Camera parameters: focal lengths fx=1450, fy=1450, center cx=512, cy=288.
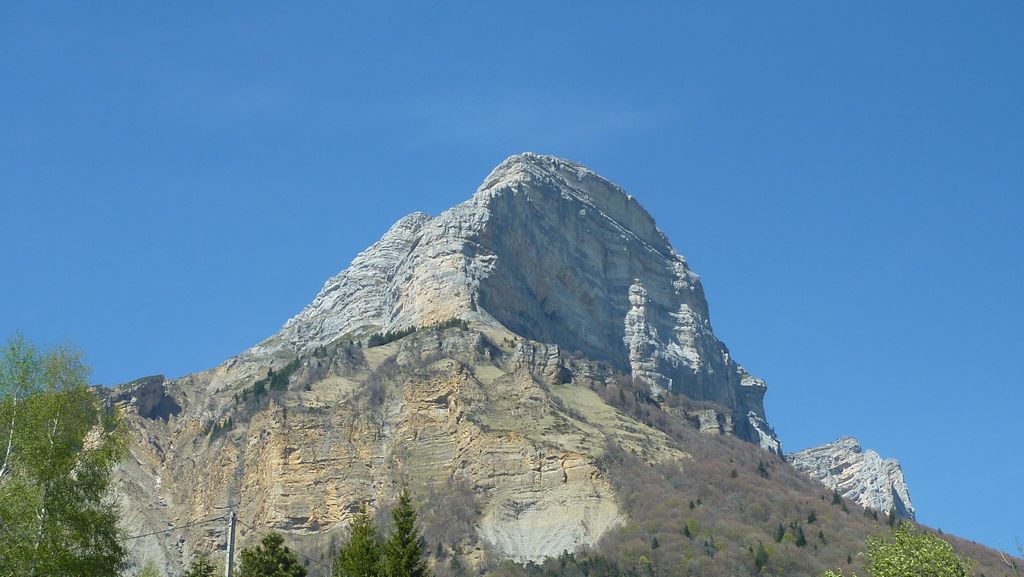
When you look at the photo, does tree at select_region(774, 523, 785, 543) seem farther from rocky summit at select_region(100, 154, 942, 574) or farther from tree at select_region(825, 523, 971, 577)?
tree at select_region(825, 523, 971, 577)

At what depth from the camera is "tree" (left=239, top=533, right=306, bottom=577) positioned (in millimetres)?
68188

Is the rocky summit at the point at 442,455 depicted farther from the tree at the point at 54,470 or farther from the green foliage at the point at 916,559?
the tree at the point at 54,470

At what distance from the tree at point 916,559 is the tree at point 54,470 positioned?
24.4m

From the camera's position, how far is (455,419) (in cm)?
16388

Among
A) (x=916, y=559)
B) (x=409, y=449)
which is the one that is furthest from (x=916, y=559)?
(x=409, y=449)

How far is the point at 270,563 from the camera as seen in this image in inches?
2753

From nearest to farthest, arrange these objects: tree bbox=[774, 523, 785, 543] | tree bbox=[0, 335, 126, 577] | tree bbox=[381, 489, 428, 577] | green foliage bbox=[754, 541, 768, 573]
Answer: tree bbox=[0, 335, 126, 577]
tree bbox=[381, 489, 428, 577]
green foliage bbox=[754, 541, 768, 573]
tree bbox=[774, 523, 785, 543]

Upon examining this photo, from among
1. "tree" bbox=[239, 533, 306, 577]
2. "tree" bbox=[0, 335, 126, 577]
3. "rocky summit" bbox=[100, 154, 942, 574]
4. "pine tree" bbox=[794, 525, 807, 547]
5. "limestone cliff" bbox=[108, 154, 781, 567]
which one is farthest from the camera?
"limestone cliff" bbox=[108, 154, 781, 567]

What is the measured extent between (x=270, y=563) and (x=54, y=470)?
81.0 feet

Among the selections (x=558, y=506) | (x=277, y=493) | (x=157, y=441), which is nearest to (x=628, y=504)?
(x=558, y=506)

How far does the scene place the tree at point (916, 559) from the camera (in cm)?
4784

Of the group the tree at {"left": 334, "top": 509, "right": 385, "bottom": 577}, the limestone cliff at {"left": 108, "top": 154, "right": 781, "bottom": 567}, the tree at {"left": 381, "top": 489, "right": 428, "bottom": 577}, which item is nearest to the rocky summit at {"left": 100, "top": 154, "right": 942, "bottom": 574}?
the limestone cliff at {"left": 108, "top": 154, "right": 781, "bottom": 567}

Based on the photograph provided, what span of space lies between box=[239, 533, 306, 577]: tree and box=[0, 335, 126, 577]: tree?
19.3m

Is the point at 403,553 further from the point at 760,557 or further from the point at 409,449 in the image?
the point at 409,449
